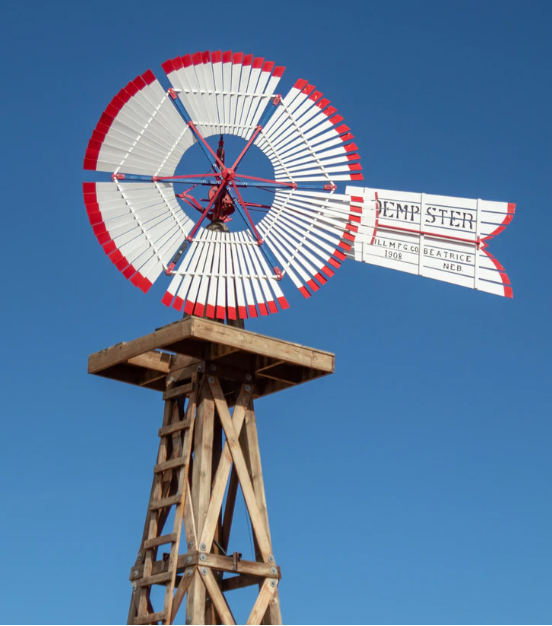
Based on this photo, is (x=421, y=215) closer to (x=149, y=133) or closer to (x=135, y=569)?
(x=149, y=133)

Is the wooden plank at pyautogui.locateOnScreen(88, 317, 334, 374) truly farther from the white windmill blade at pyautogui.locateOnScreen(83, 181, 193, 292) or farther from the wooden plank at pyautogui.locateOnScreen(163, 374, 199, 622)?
the white windmill blade at pyautogui.locateOnScreen(83, 181, 193, 292)

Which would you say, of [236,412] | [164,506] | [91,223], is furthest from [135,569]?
[91,223]

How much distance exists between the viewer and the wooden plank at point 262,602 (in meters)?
13.0

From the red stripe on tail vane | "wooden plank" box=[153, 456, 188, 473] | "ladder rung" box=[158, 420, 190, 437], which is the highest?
the red stripe on tail vane

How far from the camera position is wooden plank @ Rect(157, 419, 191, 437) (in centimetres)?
1373

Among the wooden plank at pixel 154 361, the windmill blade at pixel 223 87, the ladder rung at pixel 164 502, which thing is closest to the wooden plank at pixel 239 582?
the ladder rung at pixel 164 502

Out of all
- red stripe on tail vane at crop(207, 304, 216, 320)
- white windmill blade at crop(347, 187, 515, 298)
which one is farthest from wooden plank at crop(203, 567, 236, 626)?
white windmill blade at crop(347, 187, 515, 298)

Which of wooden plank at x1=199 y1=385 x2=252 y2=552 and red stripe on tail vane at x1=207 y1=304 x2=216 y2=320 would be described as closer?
wooden plank at x1=199 y1=385 x2=252 y2=552

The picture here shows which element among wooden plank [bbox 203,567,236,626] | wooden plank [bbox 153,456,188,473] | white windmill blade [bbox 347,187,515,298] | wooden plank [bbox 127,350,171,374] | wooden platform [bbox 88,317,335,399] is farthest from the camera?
white windmill blade [bbox 347,187,515,298]

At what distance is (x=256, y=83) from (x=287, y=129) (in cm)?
69

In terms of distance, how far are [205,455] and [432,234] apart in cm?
407

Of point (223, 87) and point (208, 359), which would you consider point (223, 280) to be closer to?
point (208, 359)

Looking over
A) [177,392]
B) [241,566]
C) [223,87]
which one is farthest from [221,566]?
[223,87]

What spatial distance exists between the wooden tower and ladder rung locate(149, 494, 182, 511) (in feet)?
0.04
